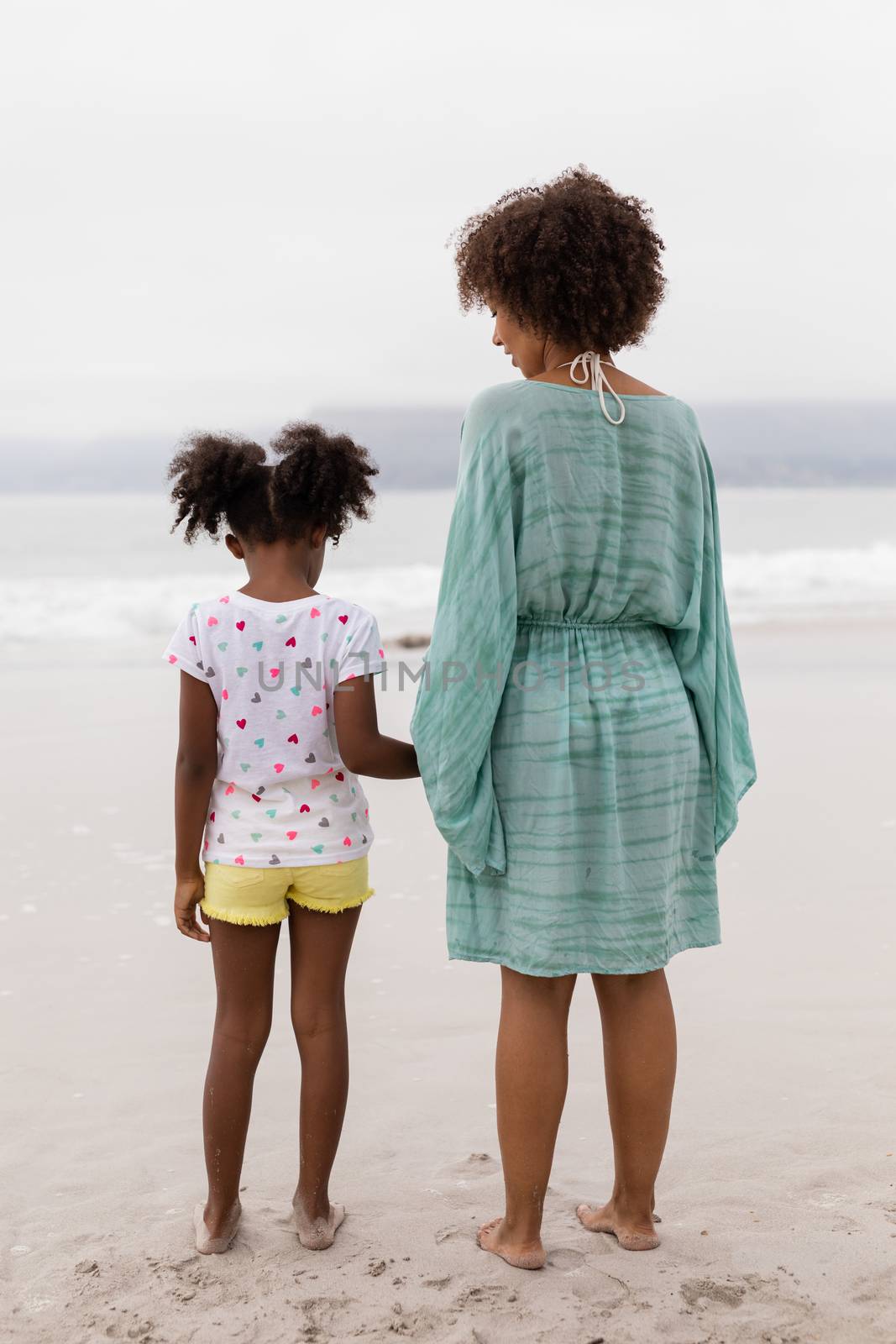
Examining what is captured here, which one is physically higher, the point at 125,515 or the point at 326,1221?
the point at 125,515

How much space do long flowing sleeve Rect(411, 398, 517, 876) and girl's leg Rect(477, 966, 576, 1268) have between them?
10.5 inches

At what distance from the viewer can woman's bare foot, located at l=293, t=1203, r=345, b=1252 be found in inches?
93.8

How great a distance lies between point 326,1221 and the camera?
7.93 ft

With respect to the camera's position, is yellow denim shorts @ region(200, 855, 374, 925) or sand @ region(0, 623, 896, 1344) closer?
sand @ region(0, 623, 896, 1344)

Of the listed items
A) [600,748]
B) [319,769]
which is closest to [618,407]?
[600,748]

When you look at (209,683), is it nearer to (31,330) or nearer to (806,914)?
(806,914)

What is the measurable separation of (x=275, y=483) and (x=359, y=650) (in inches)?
14.3

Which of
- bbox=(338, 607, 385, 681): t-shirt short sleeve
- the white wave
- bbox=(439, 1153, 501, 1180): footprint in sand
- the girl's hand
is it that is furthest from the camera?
the white wave

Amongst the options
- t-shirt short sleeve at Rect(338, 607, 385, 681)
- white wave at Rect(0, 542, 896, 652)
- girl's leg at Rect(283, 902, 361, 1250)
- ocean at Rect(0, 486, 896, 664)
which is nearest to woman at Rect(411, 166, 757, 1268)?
t-shirt short sleeve at Rect(338, 607, 385, 681)

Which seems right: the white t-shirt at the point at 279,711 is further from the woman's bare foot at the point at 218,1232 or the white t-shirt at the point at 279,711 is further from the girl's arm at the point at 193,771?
the woman's bare foot at the point at 218,1232

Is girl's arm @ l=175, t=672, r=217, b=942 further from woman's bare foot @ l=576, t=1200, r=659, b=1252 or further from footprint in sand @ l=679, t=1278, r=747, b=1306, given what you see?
footprint in sand @ l=679, t=1278, r=747, b=1306

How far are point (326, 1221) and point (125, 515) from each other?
25.0 meters

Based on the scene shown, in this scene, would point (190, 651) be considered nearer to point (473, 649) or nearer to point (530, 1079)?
point (473, 649)

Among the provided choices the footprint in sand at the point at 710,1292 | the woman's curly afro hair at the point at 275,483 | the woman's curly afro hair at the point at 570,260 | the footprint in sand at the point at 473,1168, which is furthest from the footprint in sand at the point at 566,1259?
the woman's curly afro hair at the point at 570,260
